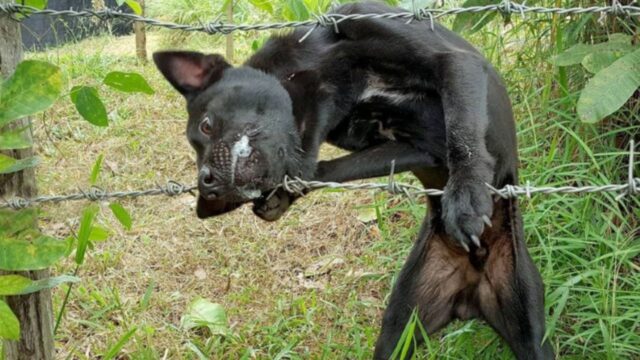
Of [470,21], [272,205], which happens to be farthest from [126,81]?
[470,21]

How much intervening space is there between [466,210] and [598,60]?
1.07 meters

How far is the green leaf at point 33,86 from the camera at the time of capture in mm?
2221

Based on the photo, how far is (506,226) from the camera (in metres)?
3.24

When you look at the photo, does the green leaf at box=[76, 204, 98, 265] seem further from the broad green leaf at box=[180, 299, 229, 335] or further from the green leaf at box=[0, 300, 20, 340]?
the broad green leaf at box=[180, 299, 229, 335]

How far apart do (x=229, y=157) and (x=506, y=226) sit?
3.71 feet

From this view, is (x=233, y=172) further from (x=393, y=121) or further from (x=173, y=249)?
(x=173, y=249)

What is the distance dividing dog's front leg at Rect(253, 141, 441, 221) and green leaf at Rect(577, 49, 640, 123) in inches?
22.7

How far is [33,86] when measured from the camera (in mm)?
2236

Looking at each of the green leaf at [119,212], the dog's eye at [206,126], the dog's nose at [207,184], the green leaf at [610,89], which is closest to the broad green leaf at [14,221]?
the green leaf at [119,212]

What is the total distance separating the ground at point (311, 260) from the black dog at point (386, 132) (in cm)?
20

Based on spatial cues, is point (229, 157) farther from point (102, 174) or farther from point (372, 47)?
point (102, 174)

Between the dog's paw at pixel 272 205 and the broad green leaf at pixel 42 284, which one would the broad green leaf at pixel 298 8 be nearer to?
the dog's paw at pixel 272 205

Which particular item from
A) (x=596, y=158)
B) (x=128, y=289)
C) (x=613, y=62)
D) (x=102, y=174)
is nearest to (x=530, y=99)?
(x=596, y=158)

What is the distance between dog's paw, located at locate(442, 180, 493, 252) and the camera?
2561 mm
